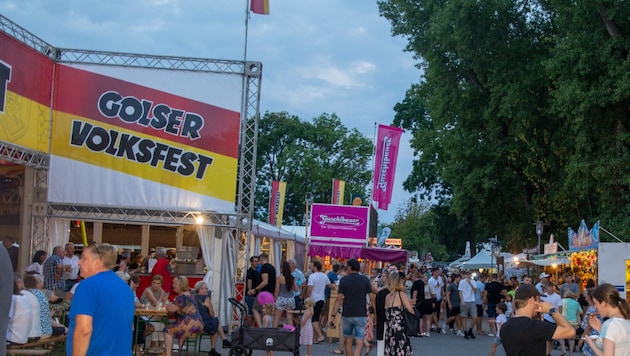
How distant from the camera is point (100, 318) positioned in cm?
536

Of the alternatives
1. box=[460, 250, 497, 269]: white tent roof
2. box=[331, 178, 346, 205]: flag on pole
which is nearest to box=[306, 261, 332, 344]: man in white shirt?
box=[331, 178, 346, 205]: flag on pole

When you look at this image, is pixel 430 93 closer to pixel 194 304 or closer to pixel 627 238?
pixel 627 238

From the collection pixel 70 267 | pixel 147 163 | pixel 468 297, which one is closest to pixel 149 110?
pixel 147 163

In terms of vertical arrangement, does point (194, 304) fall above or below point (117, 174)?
below

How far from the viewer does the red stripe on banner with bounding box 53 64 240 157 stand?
1734cm

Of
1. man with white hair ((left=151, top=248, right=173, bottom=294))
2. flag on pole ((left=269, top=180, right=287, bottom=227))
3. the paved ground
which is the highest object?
flag on pole ((left=269, top=180, right=287, bottom=227))

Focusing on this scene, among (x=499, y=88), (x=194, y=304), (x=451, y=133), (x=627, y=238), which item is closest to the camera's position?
(x=194, y=304)

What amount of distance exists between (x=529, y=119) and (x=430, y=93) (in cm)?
615

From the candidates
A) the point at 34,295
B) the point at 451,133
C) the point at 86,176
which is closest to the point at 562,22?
the point at 451,133

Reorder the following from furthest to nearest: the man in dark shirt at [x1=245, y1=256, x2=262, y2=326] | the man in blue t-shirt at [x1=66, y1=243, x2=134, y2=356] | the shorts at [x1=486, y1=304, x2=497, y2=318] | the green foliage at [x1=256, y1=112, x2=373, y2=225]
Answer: the green foliage at [x1=256, y1=112, x2=373, y2=225]
the shorts at [x1=486, y1=304, x2=497, y2=318]
the man in dark shirt at [x1=245, y1=256, x2=262, y2=326]
the man in blue t-shirt at [x1=66, y1=243, x2=134, y2=356]

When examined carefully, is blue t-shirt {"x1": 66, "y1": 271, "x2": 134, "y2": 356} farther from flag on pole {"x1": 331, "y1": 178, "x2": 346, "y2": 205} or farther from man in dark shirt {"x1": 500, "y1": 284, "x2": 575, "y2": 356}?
flag on pole {"x1": 331, "y1": 178, "x2": 346, "y2": 205}

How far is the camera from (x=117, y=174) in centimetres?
1741

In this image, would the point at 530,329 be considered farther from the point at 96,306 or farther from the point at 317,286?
the point at 317,286

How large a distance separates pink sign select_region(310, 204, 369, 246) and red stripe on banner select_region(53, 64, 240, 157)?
764 centimetres
